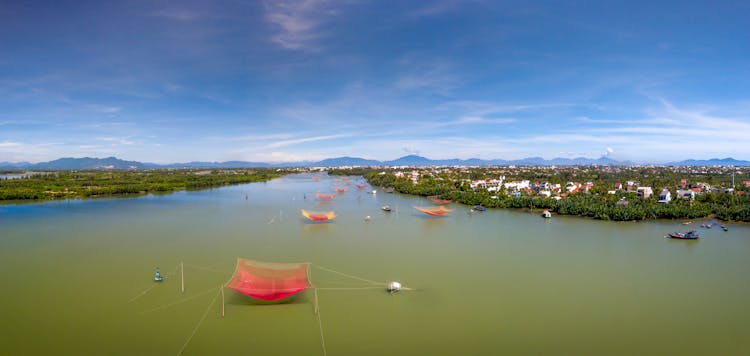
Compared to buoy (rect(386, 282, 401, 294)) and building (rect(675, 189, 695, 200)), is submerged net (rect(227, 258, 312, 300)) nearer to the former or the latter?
buoy (rect(386, 282, 401, 294))

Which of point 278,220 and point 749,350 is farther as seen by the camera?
point 278,220

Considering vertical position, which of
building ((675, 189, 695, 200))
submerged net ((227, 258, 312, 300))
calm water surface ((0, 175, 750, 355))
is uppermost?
building ((675, 189, 695, 200))

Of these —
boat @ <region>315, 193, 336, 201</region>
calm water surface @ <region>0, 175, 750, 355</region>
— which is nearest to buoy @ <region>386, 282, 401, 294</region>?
calm water surface @ <region>0, 175, 750, 355</region>

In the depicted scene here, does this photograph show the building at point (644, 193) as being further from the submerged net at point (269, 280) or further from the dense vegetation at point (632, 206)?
the submerged net at point (269, 280)

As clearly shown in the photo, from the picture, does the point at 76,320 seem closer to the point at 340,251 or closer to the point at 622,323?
the point at 340,251

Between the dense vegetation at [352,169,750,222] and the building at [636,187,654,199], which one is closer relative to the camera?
the dense vegetation at [352,169,750,222]

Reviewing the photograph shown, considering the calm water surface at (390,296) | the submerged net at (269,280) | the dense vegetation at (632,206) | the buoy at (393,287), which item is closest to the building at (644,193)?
the dense vegetation at (632,206)

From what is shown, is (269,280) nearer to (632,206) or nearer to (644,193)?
(632,206)

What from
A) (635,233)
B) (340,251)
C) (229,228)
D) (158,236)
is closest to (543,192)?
(635,233)
